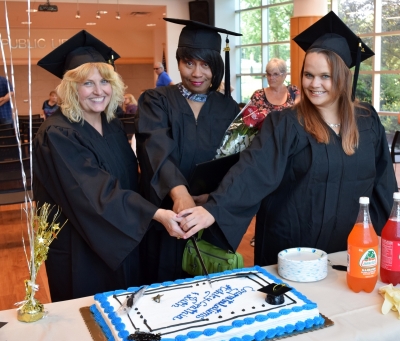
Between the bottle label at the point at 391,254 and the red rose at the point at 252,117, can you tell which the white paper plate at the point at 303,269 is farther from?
the red rose at the point at 252,117

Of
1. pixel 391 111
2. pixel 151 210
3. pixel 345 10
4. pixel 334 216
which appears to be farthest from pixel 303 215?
pixel 345 10

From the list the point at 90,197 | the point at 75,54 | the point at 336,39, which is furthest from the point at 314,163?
the point at 75,54

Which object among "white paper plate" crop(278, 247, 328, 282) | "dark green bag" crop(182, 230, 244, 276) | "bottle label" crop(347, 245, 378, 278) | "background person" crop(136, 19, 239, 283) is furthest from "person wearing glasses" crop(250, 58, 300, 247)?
"bottle label" crop(347, 245, 378, 278)

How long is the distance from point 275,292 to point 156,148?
0.98 m

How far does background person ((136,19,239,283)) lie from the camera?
2.29 metres

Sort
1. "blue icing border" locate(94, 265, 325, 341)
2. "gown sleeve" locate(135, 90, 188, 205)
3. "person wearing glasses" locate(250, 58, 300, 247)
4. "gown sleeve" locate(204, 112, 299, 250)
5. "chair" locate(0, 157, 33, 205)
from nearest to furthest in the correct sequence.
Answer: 1. "blue icing border" locate(94, 265, 325, 341)
2. "gown sleeve" locate(204, 112, 299, 250)
3. "gown sleeve" locate(135, 90, 188, 205)
4. "chair" locate(0, 157, 33, 205)
5. "person wearing glasses" locate(250, 58, 300, 247)

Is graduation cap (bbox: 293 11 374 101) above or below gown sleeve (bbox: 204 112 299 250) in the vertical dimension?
above

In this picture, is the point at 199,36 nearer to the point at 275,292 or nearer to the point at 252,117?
the point at 252,117

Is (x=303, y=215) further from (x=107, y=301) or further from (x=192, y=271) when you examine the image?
(x=107, y=301)

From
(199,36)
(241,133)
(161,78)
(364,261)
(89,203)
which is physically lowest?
(364,261)

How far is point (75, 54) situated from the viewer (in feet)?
7.40

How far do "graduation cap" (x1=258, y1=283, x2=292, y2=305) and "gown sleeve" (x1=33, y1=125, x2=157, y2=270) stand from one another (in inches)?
23.9

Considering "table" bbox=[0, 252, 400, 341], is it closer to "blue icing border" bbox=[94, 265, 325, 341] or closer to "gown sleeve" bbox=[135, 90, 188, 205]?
"blue icing border" bbox=[94, 265, 325, 341]

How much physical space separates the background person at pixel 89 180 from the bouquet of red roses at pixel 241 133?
43cm
